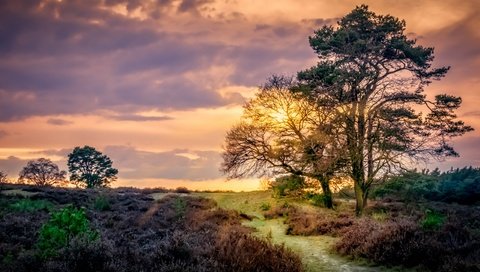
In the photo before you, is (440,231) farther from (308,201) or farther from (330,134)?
(308,201)

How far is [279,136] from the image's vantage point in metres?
28.2

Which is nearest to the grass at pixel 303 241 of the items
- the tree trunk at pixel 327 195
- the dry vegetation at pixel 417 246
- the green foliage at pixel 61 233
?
the dry vegetation at pixel 417 246

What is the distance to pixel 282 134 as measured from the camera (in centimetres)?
2817

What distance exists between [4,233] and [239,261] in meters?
7.91

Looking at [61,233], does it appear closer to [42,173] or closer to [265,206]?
[265,206]

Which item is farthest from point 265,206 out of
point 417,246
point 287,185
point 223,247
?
point 223,247

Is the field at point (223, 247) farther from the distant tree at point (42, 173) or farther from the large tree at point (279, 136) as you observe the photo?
the distant tree at point (42, 173)

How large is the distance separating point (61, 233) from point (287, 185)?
21872mm

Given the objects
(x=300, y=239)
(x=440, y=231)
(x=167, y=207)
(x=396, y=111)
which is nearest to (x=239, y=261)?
(x=440, y=231)

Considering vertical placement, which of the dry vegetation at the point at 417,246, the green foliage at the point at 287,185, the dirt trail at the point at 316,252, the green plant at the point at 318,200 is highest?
the green foliage at the point at 287,185

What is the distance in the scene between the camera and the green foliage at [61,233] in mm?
8328

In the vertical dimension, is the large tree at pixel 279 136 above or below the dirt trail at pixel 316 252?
above

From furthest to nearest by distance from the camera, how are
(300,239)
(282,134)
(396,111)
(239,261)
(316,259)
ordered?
(282,134) < (396,111) < (300,239) < (316,259) < (239,261)

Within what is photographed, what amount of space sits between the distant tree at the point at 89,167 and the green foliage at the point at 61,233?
156ft
